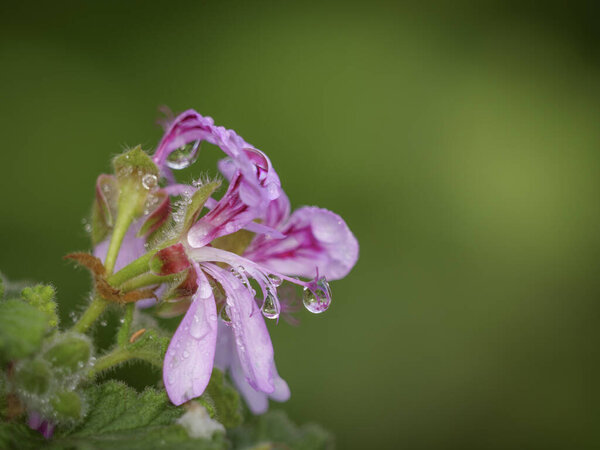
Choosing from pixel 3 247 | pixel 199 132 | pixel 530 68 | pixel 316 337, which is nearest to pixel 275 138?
pixel 316 337

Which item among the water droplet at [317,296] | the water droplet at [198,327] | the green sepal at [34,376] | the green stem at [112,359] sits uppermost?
the water droplet at [317,296]

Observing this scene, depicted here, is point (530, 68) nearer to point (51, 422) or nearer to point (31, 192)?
point (31, 192)

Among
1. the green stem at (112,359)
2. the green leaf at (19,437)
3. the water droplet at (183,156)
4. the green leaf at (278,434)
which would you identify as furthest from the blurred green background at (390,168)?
the green leaf at (19,437)

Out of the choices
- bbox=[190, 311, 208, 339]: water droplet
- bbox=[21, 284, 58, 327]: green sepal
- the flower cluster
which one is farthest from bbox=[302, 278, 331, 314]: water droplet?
bbox=[21, 284, 58, 327]: green sepal

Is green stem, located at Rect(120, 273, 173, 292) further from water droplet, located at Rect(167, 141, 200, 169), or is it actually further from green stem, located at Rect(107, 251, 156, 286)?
water droplet, located at Rect(167, 141, 200, 169)

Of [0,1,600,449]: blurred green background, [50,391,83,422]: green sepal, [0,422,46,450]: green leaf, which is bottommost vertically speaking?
[0,422,46,450]: green leaf

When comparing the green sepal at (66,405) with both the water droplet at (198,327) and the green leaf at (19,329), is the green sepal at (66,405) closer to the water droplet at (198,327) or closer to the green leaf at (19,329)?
the green leaf at (19,329)
